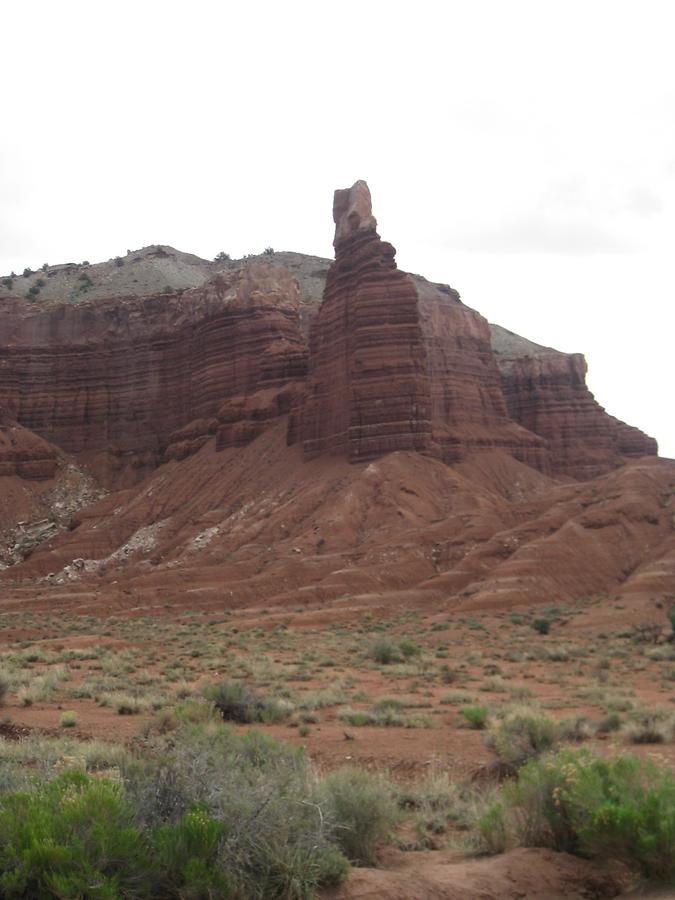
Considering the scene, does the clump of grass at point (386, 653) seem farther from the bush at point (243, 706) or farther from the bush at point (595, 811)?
the bush at point (595, 811)

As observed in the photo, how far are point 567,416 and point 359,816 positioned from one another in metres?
89.3

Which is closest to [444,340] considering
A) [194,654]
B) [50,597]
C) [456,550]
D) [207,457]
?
[207,457]

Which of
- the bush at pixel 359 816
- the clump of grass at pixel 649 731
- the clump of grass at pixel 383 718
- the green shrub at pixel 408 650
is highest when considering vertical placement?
the bush at pixel 359 816

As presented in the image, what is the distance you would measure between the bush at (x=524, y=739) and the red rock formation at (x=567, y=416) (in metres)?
79.2

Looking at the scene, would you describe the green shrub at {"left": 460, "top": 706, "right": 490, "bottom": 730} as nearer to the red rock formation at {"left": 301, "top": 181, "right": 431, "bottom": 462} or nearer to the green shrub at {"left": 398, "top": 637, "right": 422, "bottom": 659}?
the green shrub at {"left": 398, "top": 637, "right": 422, "bottom": 659}

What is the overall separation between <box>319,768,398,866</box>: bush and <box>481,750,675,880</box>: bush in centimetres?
93

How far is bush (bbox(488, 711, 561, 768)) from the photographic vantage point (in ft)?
35.9

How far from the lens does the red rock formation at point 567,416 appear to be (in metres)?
90.5

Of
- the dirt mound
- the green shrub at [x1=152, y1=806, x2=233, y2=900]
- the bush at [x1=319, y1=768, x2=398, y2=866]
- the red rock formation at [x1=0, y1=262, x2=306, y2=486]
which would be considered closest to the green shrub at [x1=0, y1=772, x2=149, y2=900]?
the green shrub at [x1=152, y1=806, x2=233, y2=900]

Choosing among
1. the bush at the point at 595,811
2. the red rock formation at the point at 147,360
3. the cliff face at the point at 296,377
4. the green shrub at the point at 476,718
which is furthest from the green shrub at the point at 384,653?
the red rock formation at the point at 147,360

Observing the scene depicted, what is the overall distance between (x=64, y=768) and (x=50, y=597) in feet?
153

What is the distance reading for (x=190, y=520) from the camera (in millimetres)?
67562

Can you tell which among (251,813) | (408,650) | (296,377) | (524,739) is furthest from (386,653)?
(296,377)

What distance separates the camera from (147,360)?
300ft
